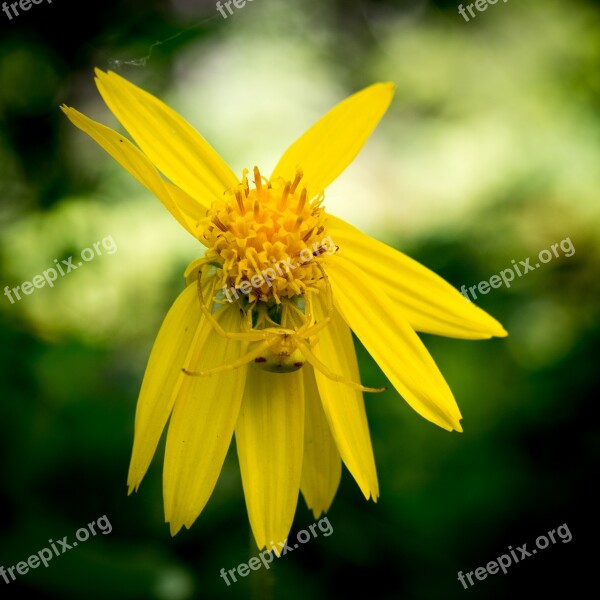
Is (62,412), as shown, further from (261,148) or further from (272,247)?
(261,148)

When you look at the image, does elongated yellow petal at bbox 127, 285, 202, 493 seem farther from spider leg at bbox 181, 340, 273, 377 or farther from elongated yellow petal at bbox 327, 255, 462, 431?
elongated yellow petal at bbox 327, 255, 462, 431

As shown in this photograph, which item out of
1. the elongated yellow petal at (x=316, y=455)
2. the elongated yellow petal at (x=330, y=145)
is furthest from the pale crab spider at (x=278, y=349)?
the elongated yellow petal at (x=330, y=145)

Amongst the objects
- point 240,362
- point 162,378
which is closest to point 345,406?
point 240,362

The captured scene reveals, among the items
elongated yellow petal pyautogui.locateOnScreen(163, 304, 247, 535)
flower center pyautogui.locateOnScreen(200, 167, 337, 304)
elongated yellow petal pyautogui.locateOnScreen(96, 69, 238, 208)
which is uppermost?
elongated yellow petal pyautogui.locateOnScreen(96, 69, 238, 208)

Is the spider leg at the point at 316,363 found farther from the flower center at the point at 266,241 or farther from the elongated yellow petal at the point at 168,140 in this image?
the elongated yellow petal at the point at 168,140

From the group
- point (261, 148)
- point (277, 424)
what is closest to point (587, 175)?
point (261, 148)

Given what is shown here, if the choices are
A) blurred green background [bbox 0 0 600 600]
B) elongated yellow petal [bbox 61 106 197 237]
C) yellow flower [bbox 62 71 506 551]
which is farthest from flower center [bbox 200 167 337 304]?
blurred green background [bbox 0 0 600 600]
